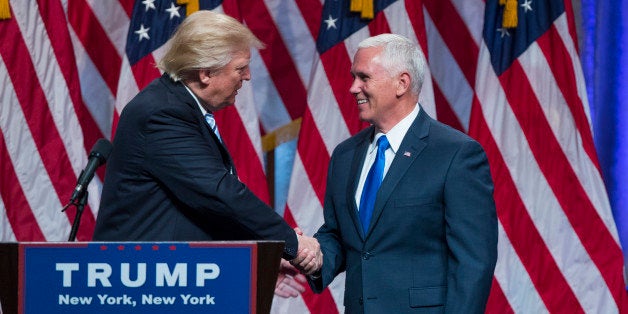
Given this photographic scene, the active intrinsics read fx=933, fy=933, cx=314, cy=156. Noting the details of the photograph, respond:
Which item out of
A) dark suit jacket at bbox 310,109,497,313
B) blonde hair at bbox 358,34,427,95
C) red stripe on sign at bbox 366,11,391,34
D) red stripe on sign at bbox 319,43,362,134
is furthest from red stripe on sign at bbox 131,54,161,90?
dark suit jacket at bbox 310,109,497,313

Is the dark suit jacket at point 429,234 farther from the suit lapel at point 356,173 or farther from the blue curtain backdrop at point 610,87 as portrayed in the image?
the blue curtain backdrop at point 610,87

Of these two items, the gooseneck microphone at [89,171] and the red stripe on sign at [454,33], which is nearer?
the gooseneck microphone at [89,171]

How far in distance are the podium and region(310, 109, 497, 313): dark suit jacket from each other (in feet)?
1.86

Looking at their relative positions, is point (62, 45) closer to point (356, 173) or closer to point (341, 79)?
point (341, 79)

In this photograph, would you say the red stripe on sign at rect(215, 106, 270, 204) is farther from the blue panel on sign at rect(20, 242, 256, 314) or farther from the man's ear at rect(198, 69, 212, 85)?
the blue panel on sign at rect(20, 242, 256, 314)

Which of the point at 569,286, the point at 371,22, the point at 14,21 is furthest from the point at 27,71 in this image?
the point at 569,286

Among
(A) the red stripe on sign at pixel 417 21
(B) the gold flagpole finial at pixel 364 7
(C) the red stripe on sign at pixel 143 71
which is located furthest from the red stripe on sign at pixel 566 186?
(C) the red stripe on sign at pixel 143 71

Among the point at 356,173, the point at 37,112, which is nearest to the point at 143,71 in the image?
the point at 37,112

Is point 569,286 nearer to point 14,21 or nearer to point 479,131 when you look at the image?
point 479,131

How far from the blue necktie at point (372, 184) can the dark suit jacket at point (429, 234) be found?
1.1 inches

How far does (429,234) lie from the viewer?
247cm

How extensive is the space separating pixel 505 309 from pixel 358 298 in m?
1.85

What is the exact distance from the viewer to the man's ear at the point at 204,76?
2.63 m

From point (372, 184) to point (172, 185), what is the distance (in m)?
0.55
